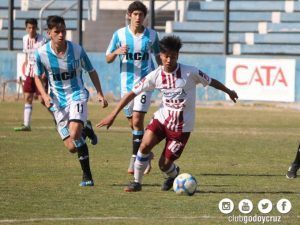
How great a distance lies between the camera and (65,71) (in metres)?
13.5

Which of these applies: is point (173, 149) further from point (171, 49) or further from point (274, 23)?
point (274, 23)

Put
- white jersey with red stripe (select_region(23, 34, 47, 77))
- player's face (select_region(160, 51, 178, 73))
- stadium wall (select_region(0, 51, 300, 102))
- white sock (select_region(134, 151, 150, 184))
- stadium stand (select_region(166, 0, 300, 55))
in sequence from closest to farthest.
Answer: player's face (select_region(160, 51, 178, 73)) → white sock (select_region(134, 151, 150, 184)) → white jersey with red stripe (select_region(23, 34, 47, 77)) → stadium wall (select_region(0, 51, 300, 102)) → stadium stand (select_region(166, 0, 300, 55))

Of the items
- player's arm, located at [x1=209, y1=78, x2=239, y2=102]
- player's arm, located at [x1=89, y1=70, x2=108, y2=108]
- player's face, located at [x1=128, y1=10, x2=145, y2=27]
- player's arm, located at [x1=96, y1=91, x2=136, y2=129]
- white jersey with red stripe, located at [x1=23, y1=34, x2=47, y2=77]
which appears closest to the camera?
player's arm, located at [x1=96, y1=91, x2=136, y2=129]

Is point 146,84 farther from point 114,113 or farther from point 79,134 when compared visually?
point 79,134

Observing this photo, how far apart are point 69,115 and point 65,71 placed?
1.85 feet

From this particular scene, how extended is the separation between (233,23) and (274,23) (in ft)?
4.17

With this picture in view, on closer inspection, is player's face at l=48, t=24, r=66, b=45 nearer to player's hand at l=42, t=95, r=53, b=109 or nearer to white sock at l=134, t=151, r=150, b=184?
player's hand at l=42, t=95, r=53, b=109

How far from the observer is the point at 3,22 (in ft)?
117

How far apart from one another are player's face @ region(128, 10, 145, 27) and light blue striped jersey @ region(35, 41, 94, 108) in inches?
56.1

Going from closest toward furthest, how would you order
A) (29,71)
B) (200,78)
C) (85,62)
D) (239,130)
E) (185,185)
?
(185,185), (200,78), (85,62), (29,71), (239,130)

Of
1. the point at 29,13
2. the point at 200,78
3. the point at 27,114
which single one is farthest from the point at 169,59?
the point at 29,13

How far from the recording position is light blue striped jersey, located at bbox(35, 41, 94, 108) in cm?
1346

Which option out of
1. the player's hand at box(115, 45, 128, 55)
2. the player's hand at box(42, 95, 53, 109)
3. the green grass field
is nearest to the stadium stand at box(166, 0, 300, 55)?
the green grass field

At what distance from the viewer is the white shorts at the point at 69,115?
13.2m
